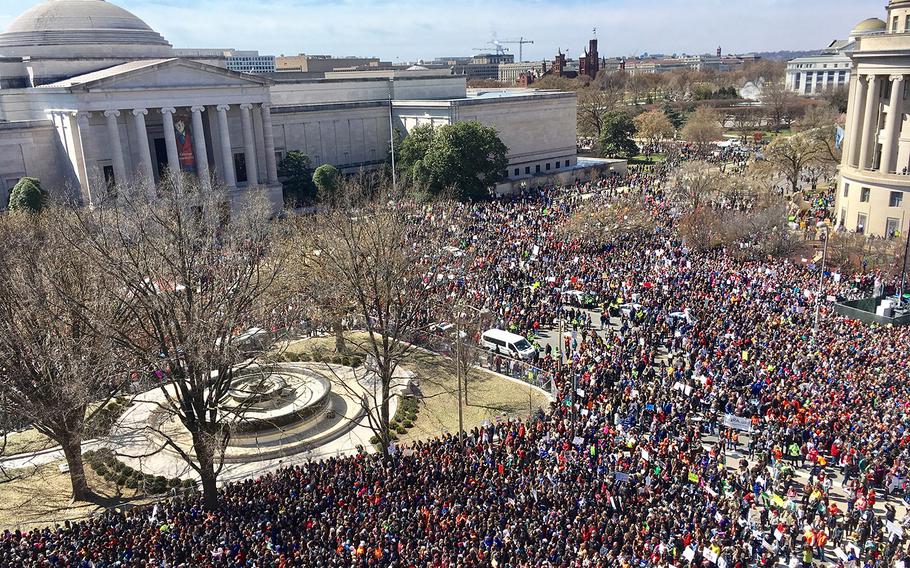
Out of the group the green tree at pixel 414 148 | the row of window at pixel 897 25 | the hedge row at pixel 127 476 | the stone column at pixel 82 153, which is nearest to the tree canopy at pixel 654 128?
the green tree at pixel 414 148

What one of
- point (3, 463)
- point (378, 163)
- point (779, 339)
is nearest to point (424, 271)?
point (779, 339)

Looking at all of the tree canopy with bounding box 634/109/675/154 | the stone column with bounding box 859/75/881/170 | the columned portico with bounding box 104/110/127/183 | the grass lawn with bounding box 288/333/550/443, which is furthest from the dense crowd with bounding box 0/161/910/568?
the tree canopy with bounding box 634/109/675/154

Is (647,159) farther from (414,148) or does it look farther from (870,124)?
(870,124)

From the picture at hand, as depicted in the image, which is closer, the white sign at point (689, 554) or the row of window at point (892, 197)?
the white sign at point (689, 554)

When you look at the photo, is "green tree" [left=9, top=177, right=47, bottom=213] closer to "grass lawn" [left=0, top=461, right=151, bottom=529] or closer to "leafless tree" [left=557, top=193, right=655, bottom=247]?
"grass lawn" [left=0, top=461, right=151, bottom=529]

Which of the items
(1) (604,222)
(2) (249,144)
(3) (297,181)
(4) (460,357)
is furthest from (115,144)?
(4) (460,357)

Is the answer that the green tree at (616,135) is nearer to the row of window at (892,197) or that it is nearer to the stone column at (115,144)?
the row of window at (892,197)

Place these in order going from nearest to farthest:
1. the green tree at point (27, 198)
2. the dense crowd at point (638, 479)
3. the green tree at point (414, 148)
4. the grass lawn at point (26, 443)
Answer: the dense crowd at point (638, 479)
the grass lawn at point (26, 443)
the green tree at point (27, 198)
the green tree at point (414, 148)
